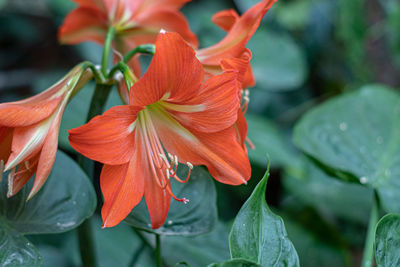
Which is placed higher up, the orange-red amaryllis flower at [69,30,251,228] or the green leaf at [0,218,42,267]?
the orange-red amaryllis flower at [69,30,251,228]

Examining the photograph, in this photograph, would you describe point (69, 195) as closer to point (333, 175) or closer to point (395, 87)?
point (333, 175)

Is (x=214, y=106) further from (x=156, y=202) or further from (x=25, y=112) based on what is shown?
(x=25, y=112)

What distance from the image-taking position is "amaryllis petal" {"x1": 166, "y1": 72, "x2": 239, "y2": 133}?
62 cm

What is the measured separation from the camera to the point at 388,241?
26.3 inches

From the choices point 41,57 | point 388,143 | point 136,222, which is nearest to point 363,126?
point 388,143

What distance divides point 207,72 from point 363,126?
2.16 ft

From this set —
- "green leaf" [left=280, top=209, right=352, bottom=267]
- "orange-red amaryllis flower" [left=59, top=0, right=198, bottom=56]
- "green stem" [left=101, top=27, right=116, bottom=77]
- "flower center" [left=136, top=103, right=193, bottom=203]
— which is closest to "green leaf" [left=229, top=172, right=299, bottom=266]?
"flower center" [left=136, top=103, right=193, bottom=203]

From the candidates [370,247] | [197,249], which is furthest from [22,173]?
[370,247]

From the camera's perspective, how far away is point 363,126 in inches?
47.1

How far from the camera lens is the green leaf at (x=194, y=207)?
0.79 m

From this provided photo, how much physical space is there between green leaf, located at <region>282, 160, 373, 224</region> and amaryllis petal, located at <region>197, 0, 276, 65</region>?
70 cm

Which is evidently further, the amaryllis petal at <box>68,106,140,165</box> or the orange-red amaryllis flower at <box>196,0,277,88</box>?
the orange-red amaryllis flower at <box>196,0,277,88</box>

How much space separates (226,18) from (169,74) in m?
0.28

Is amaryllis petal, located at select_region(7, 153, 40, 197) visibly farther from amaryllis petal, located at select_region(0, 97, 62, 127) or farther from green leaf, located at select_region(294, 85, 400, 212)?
green leaf, located at select_region(294, 85, 400, 212)
